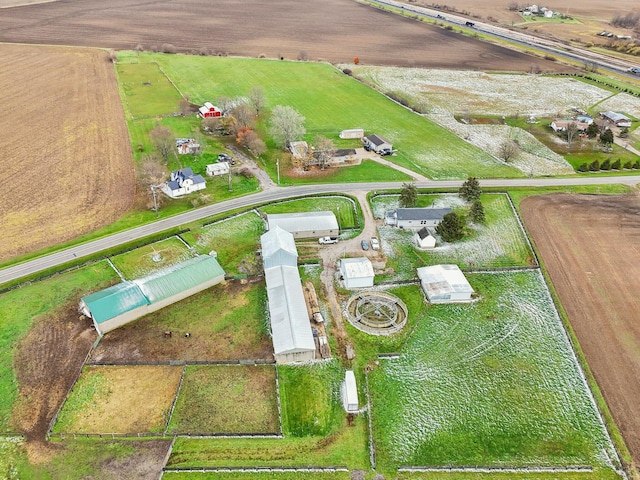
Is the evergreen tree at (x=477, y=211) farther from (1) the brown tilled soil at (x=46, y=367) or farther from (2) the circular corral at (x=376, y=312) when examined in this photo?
(1) the brown tilled soil at (x=46, y=367)

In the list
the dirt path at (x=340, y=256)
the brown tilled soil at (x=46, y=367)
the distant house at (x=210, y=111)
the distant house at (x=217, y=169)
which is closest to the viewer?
the brown tilled soil at (x=46, y=367)

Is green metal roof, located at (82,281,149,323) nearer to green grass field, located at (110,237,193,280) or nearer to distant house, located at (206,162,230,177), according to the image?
green grass field, located at (110,237,193,280)

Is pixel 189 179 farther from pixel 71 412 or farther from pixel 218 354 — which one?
pixel 71 412

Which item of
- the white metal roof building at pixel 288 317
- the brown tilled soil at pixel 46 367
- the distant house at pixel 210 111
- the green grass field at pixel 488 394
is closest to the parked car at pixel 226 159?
the distant house at pixel 210 111

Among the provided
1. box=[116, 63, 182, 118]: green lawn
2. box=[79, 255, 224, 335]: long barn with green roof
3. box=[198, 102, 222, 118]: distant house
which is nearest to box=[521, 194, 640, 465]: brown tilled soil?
box=[79, 255, 224, 335]: long barn with green roof

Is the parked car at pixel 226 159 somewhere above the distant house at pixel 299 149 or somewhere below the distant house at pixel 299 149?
below

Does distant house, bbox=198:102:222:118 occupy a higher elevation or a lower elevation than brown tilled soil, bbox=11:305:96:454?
higher
